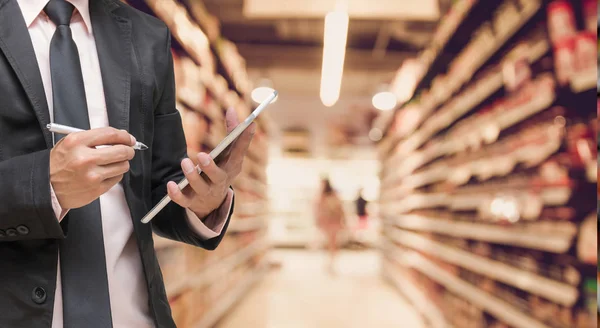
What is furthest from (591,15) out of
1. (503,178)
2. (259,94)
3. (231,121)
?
(259,94)

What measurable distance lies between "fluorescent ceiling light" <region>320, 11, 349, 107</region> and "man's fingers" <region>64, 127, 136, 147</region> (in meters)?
3.30

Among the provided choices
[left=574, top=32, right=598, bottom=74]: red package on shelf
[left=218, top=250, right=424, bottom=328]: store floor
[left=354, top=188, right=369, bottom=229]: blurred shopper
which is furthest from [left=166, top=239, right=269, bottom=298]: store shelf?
[left=354, top=188, right=369, bottom=229]: blurred shopper

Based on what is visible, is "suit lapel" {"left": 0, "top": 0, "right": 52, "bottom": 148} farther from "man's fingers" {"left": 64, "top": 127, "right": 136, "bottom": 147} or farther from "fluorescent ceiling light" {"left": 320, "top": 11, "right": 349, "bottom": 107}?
"fluorescent ceiling light" {"left": 320, "top": 11, "right": 349, "bottom": 107}

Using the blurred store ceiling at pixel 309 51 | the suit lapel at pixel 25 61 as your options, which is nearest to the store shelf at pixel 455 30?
the blurred store ceiling at pixel 309 51

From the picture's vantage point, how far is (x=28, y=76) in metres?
0.76

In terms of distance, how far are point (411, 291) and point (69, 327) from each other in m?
5.49

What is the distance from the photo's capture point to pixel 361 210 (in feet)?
40.0

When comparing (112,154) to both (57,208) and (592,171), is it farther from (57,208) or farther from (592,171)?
(592,171)

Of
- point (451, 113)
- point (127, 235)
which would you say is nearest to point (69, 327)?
point (127, 235)

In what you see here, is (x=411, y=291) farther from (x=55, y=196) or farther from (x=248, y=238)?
(x=55, y=196)

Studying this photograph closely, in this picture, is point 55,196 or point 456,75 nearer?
point 55,196

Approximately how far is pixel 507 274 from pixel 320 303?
301 cm

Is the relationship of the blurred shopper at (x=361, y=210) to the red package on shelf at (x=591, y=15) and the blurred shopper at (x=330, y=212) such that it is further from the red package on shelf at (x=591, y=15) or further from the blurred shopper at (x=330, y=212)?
the red package on shelf at (x=591, y=15)

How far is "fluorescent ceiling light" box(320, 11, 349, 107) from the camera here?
12.9 ft
